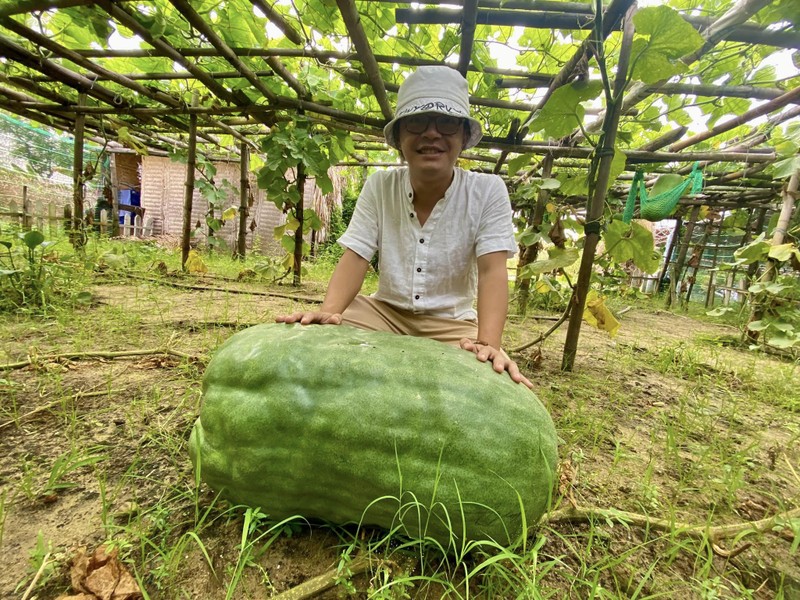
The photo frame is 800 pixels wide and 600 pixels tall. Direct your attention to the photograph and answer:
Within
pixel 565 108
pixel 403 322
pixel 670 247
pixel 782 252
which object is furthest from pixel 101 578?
pixel 670 247

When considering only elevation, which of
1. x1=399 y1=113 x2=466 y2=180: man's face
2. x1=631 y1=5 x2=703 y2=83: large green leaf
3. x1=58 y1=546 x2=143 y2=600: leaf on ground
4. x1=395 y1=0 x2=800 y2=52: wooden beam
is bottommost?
x1=58 y1=546 x2=143 y2=600: leaf on ground

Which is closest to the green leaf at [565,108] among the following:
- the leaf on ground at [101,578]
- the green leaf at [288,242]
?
the leaf on ground at [101,578]

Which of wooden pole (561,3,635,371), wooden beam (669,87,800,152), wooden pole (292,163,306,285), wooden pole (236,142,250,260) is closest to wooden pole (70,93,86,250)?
wooden pole (236,142,250,260)

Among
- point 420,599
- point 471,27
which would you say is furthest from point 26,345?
point 471,27

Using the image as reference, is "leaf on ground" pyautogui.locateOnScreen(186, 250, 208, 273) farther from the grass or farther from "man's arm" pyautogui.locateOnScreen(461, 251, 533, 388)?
"man's arm" pyautogui.locateOnScreen(461, 251, 533, 388)

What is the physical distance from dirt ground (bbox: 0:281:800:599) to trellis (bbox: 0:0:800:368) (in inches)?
30.6

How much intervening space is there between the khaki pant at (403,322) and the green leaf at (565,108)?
116 centimetres

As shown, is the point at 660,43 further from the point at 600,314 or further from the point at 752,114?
the point at 752,114

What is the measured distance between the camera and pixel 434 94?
1558 mm

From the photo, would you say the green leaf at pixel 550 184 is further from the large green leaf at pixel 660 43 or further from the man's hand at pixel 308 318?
the man's hand at pixel 308 318

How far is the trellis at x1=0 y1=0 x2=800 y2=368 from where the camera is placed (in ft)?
6.62

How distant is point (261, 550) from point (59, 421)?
968 millimetres

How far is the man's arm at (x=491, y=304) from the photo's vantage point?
53.9 inches

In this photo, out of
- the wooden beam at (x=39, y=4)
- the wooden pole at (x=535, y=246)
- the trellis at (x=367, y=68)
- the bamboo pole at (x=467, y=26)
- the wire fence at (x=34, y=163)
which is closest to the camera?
the bamboo pole at (x=467, y=26)
